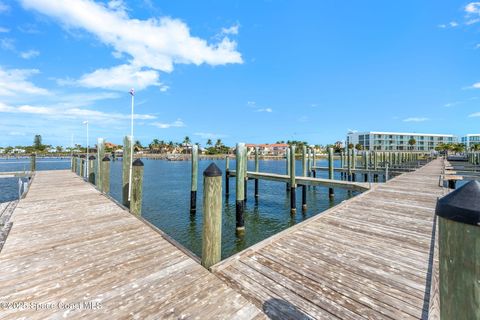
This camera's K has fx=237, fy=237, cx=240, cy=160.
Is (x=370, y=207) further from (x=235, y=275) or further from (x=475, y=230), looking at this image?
(x=475, y=230)

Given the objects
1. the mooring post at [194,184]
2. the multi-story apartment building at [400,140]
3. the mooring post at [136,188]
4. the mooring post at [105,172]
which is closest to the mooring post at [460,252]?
the mooring post at [136,188]

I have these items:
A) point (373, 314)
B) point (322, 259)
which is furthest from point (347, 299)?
point (322, 259)

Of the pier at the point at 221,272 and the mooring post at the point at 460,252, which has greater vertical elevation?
the mooring post at the point at 460,252

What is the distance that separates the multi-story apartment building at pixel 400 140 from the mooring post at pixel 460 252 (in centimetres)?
11723

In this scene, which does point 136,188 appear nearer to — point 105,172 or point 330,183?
point 105,172

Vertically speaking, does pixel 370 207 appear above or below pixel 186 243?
above

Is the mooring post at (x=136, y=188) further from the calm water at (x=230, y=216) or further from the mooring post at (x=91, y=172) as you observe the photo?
the mooring post at (x=91, y=172)

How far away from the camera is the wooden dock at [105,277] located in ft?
9.18

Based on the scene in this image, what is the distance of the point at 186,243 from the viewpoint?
969 cm

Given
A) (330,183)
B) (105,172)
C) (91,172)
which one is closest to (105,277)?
(105,172)

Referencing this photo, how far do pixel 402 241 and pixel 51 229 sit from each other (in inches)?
303

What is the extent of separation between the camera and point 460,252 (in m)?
1.29

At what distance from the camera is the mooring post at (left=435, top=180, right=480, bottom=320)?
1235mm

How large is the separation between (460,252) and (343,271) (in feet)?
8.86
